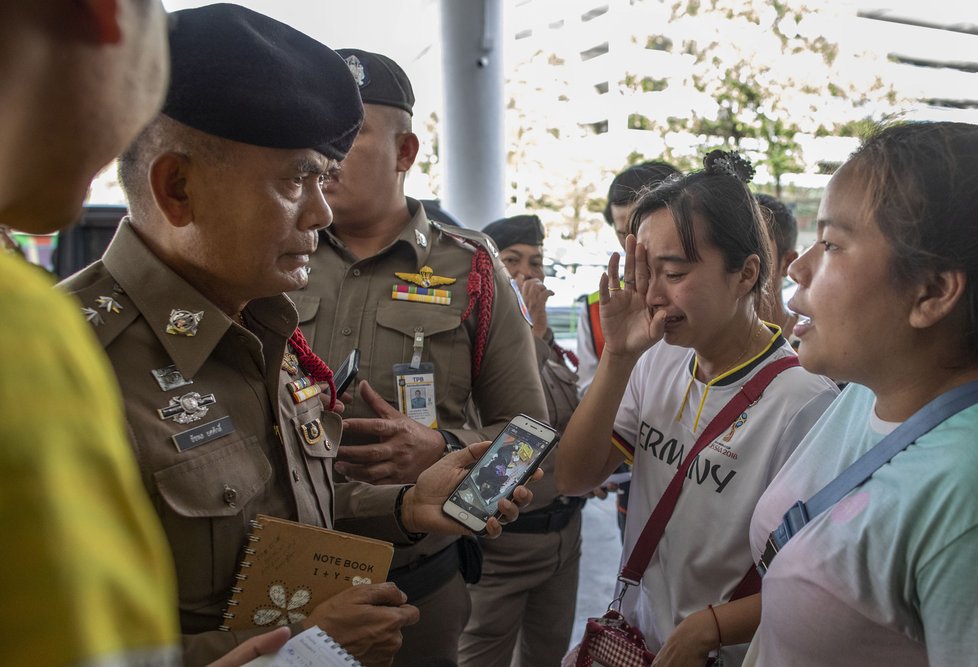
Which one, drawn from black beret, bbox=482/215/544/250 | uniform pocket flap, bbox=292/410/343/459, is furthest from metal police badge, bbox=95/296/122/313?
black beret, bbox=482/215/544/250

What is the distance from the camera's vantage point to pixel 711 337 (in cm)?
204

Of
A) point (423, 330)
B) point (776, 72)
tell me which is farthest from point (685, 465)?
point (776, 72)

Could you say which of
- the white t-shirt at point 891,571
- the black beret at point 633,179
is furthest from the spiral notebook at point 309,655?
the black beret at point 633,179

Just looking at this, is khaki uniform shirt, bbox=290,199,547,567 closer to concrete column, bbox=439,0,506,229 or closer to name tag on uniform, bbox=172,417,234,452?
name tag on uniform, bbox=172,417,234,452

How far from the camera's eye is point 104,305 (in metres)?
1.36

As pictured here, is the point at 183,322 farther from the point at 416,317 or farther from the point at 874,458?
the point at 874,458

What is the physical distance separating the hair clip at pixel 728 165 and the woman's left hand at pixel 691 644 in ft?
4.16

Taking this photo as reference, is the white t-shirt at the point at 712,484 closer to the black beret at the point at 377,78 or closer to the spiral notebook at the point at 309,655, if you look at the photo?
the spiral notebook at the point at 309,655

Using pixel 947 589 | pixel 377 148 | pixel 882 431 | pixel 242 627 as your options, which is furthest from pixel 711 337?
pixel 242 627

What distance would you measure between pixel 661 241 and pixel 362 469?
1.06m

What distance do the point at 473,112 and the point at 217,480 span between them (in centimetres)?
538

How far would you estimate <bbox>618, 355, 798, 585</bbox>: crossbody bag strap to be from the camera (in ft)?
6.16

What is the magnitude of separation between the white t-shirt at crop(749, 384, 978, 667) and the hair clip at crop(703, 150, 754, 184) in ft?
3.40

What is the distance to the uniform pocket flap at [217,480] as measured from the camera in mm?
1287
